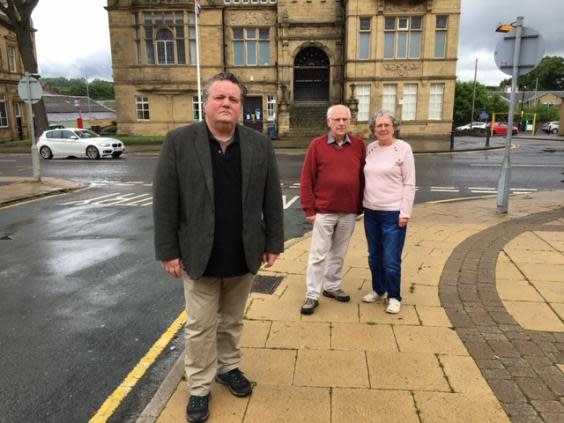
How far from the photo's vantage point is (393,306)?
433cm

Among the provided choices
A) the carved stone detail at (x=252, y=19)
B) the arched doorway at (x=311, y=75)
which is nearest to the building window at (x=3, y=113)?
the carved stone detail at (x=252, y=19)

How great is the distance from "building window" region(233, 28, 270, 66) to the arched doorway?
2444 millimetres

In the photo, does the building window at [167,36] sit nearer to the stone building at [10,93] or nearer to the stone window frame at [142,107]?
the stone window frame at [142,107]

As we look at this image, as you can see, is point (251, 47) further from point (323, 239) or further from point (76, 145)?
point (323, 239)

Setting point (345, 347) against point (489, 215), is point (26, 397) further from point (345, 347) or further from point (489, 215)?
point (489, 215)

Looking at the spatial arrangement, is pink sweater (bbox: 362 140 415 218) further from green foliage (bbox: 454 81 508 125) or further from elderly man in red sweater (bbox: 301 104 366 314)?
green foliage (bbox: 454 81 508 125)

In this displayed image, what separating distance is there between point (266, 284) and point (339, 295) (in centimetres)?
93

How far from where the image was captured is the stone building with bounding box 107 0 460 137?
30.1 meters

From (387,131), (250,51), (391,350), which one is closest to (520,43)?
(387,131)

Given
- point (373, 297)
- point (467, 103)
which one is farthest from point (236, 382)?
point (467, 103)

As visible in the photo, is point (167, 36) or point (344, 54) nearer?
point (344, 54)

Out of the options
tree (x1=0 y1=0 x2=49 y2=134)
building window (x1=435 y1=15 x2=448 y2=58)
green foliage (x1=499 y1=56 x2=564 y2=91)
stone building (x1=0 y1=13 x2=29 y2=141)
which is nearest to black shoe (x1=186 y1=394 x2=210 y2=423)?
tree (x1=0 y1=0 x2=49 y2=134)

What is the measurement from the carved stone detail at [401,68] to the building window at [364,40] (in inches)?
62.6

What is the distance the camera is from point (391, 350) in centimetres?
362
